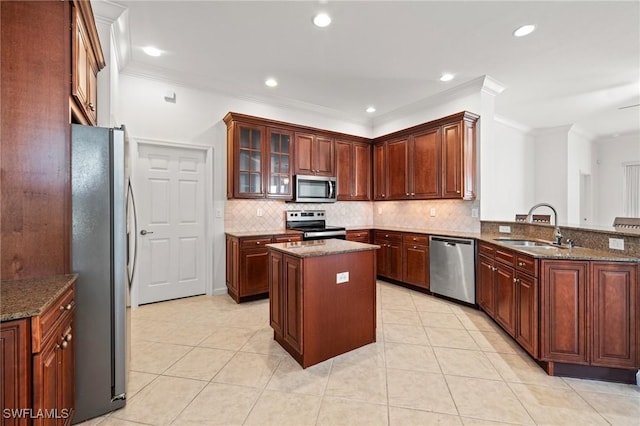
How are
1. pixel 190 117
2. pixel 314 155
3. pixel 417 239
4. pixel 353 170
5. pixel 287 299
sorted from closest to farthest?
1. pixel 287 299
2. pixel 190 117
3. pixel 417 239
4. pixel 314 155
5. pixel 353 170

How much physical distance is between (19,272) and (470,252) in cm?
413

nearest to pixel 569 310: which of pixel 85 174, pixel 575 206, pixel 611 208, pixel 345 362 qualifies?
pixel 345 362

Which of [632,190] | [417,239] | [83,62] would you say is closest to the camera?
[83,62]

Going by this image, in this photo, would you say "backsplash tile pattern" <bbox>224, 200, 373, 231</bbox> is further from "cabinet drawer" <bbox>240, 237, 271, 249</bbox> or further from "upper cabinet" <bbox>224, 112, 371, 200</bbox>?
"cabinet drawer" <bbox>240, 237, 271, 249</bbox>

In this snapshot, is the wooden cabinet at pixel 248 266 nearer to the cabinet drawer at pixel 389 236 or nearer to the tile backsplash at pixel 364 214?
the tile backsplash at pixel 364 214

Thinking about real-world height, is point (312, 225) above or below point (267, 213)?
below

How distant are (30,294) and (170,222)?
2.62m

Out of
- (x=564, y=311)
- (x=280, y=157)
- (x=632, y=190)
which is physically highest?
(x=280, y=157)

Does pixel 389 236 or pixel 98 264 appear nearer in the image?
pixel 98 264

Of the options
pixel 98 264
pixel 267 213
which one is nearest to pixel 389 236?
pixel 267 213

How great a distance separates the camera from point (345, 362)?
91.4 inches

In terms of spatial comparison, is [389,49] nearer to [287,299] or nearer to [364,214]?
[287,299]

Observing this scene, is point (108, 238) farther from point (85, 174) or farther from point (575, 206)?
point (575, 206)

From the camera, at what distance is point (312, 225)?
4910 mm
